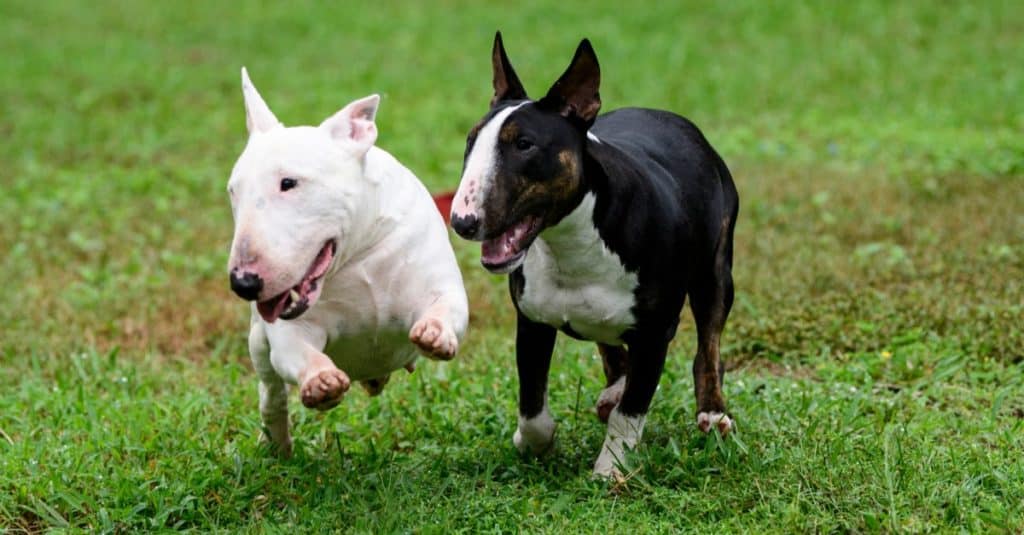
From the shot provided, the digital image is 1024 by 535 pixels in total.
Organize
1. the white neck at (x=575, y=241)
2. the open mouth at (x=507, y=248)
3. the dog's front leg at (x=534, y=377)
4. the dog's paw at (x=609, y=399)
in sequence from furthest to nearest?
the dog's paw at (x=609, y=399)
the dog's front leg at (x=534, y=377)
the white neck at (x=575, y=241)
the open mouth at (x=507, y=248)

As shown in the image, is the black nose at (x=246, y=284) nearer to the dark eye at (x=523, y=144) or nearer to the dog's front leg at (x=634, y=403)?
the dark eye at (x=523, y=144)

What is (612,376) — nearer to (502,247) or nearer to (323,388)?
(502,247)

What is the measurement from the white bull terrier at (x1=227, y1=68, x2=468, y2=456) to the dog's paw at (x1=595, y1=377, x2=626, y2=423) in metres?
0.93

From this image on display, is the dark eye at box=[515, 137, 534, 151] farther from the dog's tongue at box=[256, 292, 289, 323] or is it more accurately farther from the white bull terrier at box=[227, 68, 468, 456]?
the dog's tongue at box=[256, 292, 289, 323]

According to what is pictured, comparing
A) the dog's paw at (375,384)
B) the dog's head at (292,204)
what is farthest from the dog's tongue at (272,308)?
the dog's paw at (375,384)

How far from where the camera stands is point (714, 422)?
17.9 ft

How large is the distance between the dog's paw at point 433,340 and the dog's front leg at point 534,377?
0.76 meters

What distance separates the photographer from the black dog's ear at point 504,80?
189 inches

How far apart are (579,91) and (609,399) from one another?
1.57 m

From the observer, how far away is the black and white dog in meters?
4.51

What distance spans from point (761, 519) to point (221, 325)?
12.9ft

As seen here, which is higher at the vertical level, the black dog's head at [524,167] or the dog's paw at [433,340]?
the black dog's head at [524,167]

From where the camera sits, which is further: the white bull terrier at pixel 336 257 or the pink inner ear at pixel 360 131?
the pink inner ear at pixel 360 131

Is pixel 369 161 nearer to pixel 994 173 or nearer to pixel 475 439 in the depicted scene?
pixel 475 439
